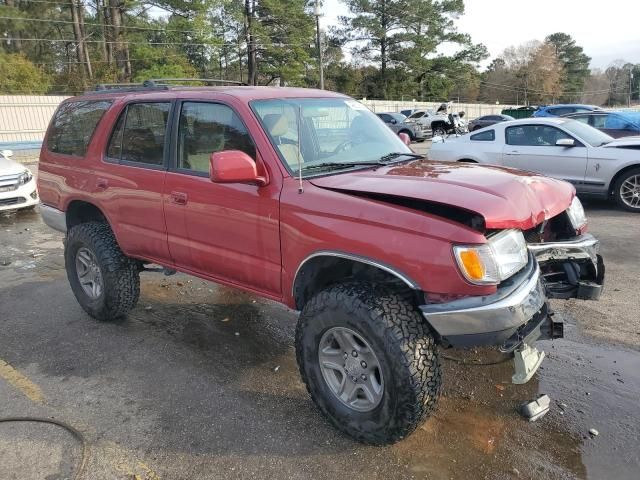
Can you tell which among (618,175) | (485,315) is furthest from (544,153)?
(485,315)

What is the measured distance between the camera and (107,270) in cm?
463

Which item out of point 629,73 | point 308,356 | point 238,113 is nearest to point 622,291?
point 308,356

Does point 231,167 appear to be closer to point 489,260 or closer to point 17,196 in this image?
point 489,260

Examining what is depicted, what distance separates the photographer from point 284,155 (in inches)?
135

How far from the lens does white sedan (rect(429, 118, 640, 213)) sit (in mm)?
8773

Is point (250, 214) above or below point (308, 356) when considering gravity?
above

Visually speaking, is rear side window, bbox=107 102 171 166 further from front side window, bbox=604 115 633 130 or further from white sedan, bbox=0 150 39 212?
front side window, bbox=604 115 633 130

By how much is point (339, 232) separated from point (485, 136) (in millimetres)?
8236

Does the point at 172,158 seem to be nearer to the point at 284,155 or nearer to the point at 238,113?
the point at 238,113

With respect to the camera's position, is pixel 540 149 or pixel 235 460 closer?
pixel 235 460

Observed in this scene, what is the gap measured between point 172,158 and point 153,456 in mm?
2107

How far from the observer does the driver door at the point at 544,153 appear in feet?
30.0

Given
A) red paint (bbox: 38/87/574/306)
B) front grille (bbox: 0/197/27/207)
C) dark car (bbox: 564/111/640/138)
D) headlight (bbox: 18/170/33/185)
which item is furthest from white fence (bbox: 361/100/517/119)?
red paint (bbox: 38/87/574/306)

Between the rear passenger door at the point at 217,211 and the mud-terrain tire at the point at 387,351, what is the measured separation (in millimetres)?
574
